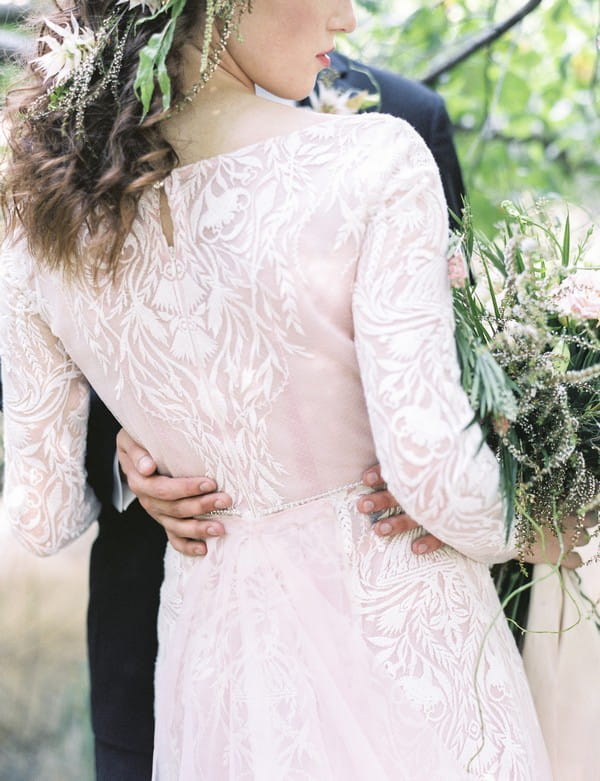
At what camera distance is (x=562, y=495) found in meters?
1.41

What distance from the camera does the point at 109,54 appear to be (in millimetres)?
1393

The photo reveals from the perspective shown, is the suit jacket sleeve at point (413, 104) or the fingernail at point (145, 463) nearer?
the fingernail at point (145, 463)

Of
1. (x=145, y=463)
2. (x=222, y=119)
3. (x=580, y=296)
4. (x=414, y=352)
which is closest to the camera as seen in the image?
(x=414, y=352)

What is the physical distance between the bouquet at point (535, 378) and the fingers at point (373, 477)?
0.56 ft

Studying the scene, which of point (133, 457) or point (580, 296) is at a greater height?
point (580, 296)

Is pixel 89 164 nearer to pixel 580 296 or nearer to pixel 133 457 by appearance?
pixel 133 457

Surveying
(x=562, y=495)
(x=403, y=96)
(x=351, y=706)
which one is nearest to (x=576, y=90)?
(x=403, y=96)

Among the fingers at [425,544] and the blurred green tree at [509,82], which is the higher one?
the fingers at [425,544]

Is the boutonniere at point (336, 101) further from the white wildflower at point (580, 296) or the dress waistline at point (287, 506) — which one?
the dress waistline at point (287, 506)

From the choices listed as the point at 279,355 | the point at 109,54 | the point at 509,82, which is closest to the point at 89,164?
the point at 109,54

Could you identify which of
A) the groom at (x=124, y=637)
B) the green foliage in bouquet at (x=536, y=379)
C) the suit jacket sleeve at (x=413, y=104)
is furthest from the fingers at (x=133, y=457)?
the suit jacket sleeve at (x=413, y=104)

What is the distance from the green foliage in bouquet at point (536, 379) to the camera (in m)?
1.28

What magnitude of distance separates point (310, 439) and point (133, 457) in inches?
14.9

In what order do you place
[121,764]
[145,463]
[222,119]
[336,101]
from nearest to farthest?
[222,119] → [145,463] → [121,764] → [336,101]
